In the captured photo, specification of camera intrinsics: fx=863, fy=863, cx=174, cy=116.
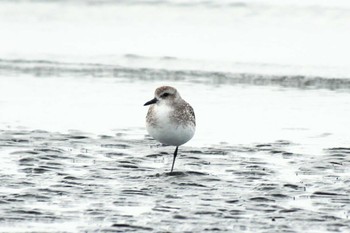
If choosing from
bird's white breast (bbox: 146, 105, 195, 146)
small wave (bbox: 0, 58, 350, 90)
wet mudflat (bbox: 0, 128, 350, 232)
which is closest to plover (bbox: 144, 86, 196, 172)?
bird's white breast (bbox: 146, 105, 195, 146)

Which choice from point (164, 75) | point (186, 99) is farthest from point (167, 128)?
point (164, 75)

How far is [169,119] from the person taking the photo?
11.7 meters

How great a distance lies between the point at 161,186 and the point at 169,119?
5.20 feet

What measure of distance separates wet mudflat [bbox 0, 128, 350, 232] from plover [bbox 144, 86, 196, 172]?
0.44 metres

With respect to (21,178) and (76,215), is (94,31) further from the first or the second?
(76,215)

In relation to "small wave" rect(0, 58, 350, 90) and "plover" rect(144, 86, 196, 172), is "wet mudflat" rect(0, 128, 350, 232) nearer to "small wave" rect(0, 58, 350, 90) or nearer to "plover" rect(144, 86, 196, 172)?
"plover" rect(144, 86, 196, 172)

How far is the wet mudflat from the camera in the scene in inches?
330

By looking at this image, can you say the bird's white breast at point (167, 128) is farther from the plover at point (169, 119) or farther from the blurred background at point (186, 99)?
the blurred background at point (186, 99)

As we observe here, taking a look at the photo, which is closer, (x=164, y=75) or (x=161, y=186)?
(x=161, y=186)

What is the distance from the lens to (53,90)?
1945cm

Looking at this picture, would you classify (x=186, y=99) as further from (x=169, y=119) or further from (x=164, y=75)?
(x=169, y=119)

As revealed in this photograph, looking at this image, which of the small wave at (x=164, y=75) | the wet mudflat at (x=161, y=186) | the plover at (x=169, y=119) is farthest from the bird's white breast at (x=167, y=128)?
the small wave at (x=164, y=75)

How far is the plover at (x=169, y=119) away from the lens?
38.2 feet

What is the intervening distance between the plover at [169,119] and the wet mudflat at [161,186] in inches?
17.3
